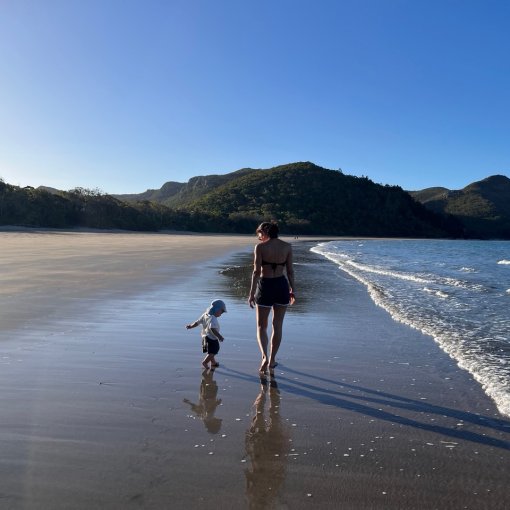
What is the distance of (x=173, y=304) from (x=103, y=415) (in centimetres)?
570

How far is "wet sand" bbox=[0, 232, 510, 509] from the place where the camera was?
2.75m

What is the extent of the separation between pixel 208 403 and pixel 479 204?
166046 mm

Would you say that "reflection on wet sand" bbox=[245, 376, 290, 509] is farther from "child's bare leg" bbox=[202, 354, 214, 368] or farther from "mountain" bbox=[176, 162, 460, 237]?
"mountain" bbox=[176, 162, 460, 237]

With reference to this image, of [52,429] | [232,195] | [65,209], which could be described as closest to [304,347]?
[52,429]

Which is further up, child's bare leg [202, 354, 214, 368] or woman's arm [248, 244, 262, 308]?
woman's arm [248, 244, 262, 308]

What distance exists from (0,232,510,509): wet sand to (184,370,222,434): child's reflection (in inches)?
0.8

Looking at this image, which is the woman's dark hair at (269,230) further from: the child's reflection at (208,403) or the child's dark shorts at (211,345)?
the child's reflection at (208,403)

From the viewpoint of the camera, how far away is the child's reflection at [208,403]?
372cm

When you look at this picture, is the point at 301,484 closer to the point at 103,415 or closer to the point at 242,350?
the point at 103,415

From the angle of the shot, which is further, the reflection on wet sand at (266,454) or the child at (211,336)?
the child at (211,336)

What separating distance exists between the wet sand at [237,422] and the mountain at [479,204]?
453 feet

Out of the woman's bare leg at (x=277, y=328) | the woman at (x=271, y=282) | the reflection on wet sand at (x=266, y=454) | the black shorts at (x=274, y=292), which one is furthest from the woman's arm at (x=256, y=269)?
the reflection on wet sand at (x=266, y=454)

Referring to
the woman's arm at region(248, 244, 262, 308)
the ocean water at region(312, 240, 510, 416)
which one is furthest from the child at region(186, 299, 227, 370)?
the ocean water at region(312, 240, 510, 416)

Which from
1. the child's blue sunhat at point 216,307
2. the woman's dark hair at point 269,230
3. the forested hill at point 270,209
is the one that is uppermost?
the forested hill at point 270,209
